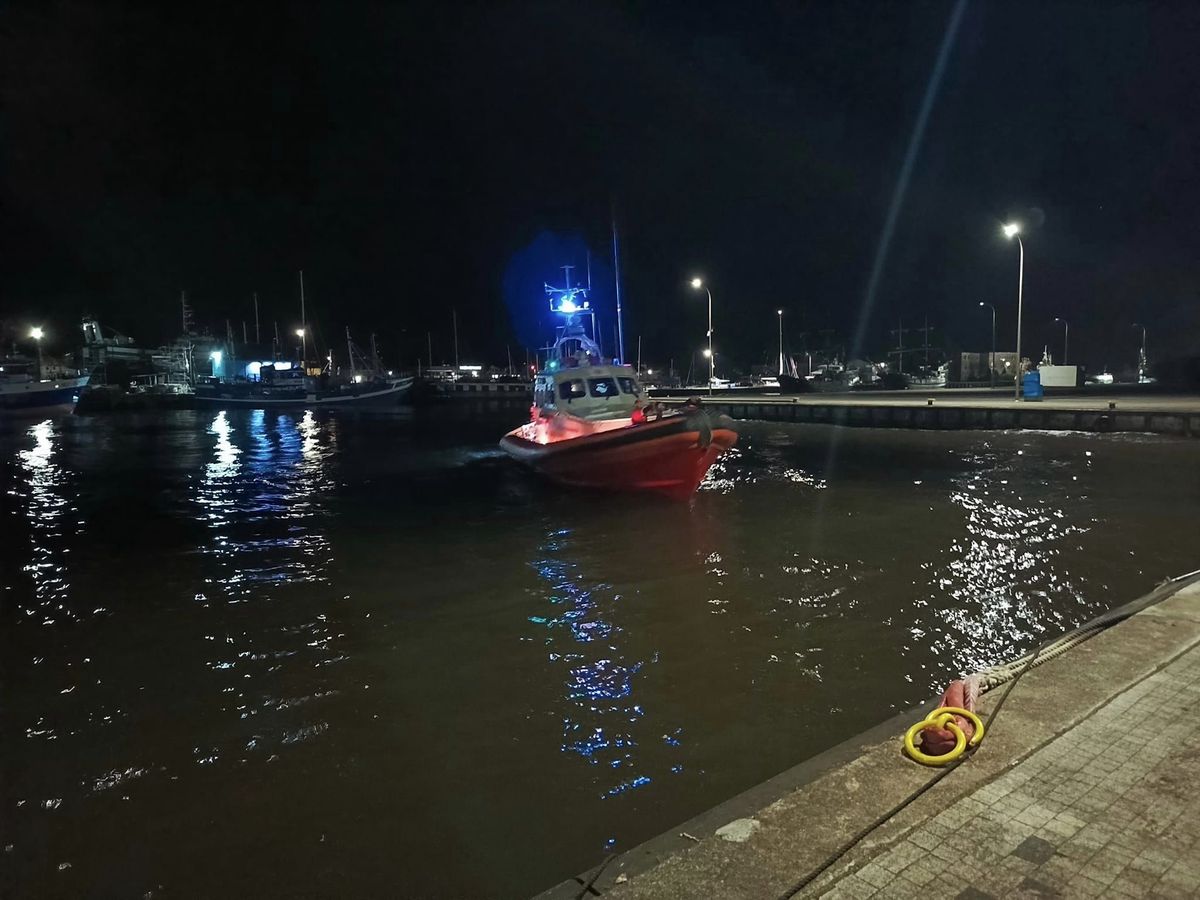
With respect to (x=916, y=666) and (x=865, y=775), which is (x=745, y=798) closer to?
(x=865, y=775)

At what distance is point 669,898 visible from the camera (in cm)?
288

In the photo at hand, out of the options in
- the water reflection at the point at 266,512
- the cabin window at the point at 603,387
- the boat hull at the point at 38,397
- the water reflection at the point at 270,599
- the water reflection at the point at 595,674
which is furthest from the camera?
the boat hull at the point at 38,397

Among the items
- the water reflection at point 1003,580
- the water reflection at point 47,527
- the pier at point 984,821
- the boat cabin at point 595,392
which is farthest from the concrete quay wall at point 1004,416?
the pier at point 984,821

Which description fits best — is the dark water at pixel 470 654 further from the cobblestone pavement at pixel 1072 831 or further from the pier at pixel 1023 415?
the pier at pixel 1023 415

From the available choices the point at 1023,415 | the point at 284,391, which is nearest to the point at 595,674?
the point at 1023,415

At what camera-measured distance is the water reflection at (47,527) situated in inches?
375

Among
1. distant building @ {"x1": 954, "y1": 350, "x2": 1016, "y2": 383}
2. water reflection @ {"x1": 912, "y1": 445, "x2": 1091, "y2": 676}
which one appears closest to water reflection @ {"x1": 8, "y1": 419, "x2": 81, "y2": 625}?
water reflection @ {"x1": 912, "y1": 445, "x2": 1091, "y2": 676}

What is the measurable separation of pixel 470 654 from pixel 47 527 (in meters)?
12.1

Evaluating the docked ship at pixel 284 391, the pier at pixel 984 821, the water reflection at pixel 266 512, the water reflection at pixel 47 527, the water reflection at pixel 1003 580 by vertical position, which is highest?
the docked ship at pixel 284 391

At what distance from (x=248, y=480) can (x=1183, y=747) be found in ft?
72.1

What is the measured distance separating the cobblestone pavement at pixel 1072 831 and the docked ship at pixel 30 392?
64.7 metres

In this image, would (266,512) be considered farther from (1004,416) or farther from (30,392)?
(30,392)

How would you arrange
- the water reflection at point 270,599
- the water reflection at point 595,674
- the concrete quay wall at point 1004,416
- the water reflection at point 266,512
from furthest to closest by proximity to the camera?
the concrete quay wall at point 1004,416, the water reflection at point 266,512, the water reflection at point 270,599, the water reflection at point 595,674

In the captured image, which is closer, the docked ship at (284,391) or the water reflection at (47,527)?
the water reflection at (47,527)
